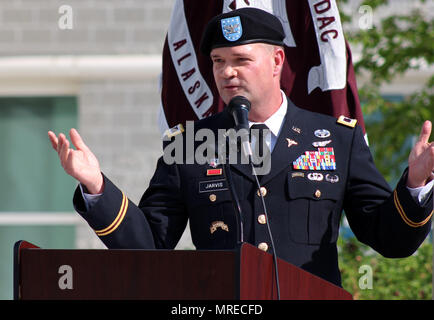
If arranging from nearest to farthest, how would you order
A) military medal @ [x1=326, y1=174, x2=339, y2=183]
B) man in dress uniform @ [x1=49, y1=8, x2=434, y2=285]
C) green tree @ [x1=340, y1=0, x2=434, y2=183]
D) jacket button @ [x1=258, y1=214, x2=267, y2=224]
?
man in dress uniform @ [x1=49, y1=8, x2=434, y2=285], jacket button @ [x1=258, y1=214, x2=267, y2=224], military medal @ [x1=326, y1=174, x2=339, y2=183], green tree @ [x1=340, y1=0, x2=434, y2=183]

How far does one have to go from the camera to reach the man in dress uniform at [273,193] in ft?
9.73

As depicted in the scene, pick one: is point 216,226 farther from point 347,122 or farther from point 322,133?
point 347,122

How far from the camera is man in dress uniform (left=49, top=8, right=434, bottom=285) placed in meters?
2.97

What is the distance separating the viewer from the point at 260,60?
3131 mm

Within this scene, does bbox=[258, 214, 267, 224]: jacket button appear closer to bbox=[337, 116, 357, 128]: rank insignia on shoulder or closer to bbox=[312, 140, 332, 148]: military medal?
bbox=[312, 140, 332, 148]: military medal

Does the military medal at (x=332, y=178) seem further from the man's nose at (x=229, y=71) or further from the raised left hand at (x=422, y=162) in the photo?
the man's nose at (x=229, y=71)

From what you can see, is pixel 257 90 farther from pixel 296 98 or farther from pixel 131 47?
pixel 131 47

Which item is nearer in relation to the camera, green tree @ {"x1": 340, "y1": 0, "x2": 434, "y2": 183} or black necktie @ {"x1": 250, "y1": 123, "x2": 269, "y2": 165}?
black necktie @ {"x1": 250, "y1": 123, "x2": 269, "y2": 165}

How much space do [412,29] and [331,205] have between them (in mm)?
4285

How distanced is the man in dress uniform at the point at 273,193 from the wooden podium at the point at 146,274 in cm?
56

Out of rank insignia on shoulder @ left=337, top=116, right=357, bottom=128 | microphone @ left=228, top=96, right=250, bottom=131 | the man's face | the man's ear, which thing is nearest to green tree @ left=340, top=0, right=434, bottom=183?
rank insignia on shoulder @ left=337, top=116, right=357, bottom=128

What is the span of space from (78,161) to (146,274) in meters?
0.62

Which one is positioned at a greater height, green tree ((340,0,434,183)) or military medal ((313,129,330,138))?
green tree ((340,0,434,183))

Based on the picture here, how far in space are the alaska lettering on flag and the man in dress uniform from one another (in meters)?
0.95
